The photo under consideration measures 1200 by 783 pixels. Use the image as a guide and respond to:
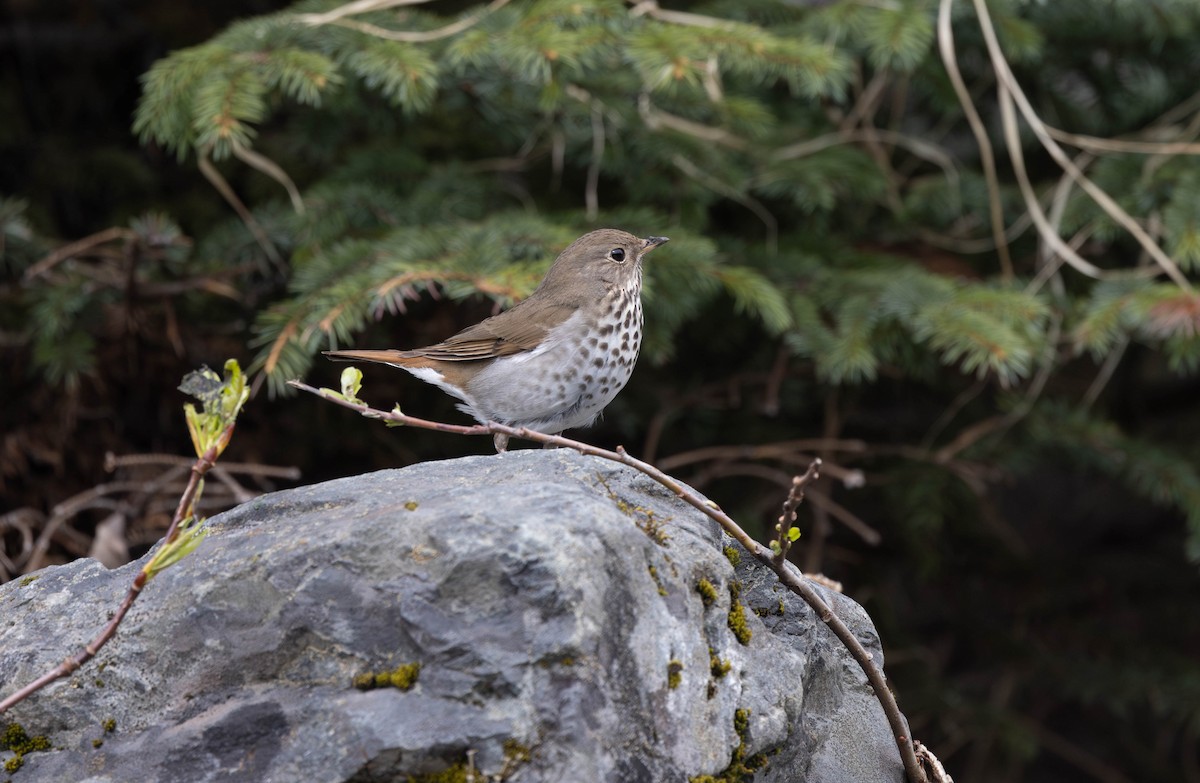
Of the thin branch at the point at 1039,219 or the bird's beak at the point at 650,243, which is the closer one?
the bird's beak at the point at 650,243

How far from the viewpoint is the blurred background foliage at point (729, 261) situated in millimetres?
4008

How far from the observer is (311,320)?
368 centimetres

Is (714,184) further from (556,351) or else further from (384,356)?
(384,356)

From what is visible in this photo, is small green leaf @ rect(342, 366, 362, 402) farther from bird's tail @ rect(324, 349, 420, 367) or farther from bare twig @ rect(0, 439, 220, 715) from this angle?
bird's tail @ rect(324, 349, 420, 367)

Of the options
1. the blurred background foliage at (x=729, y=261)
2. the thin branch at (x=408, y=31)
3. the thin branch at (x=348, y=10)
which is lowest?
the blurred background foliage at (x=729, y=261)

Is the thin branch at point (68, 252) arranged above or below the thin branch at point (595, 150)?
below

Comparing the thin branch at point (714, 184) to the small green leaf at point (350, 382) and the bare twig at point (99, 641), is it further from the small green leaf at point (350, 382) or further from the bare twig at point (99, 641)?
the bare twig at point (99, 641)

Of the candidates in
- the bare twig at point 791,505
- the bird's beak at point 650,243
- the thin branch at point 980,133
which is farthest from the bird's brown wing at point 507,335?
the thin branch at point 980,133

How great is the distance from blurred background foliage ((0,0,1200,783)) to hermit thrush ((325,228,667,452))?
133mm

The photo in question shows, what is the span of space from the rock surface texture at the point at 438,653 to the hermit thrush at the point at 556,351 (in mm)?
1002

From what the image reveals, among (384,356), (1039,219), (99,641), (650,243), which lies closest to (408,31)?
(650,243)

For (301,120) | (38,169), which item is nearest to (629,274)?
(301,120)

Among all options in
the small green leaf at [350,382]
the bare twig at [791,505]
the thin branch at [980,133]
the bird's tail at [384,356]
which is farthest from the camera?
the thin branch at [980,133]

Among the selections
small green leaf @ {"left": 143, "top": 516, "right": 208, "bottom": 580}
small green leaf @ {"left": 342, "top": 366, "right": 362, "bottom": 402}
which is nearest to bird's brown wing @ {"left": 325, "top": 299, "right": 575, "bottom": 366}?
small green leaf @ {"left": 342, "top": 366, "right": 362, "bottom": 402}
